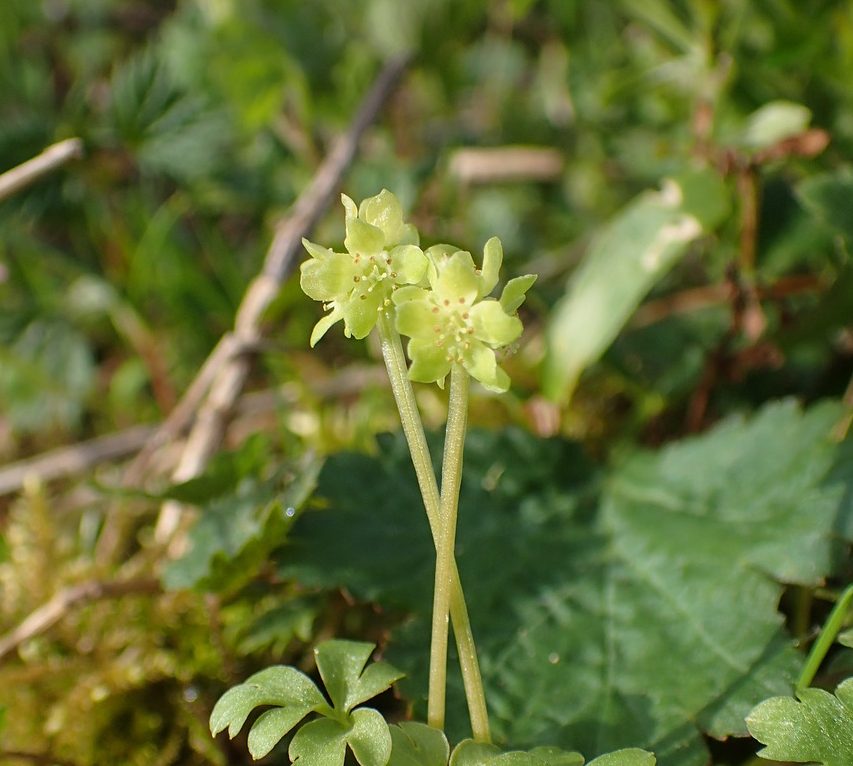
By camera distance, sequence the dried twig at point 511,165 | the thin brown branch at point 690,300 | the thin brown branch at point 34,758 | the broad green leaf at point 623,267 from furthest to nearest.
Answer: the dried twig at point 511,165, the thin brown branch at point 690,300, the broad green leaf at point 623,267, the thin brown branch at point 34,758

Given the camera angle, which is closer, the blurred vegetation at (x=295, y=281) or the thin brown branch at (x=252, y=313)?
the blurred vegetation at (x=295, y=281)

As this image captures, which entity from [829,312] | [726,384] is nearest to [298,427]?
[726,384]

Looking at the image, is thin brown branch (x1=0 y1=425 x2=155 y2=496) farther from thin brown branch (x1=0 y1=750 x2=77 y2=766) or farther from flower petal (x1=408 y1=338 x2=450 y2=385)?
flower petal (x1=408 y1=338 x2=450 y2=385)

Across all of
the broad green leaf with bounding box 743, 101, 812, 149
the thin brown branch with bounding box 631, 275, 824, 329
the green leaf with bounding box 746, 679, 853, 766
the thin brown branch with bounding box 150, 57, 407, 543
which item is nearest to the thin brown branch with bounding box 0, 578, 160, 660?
the thin brown branch with bounding box 150, 57, 407, 543

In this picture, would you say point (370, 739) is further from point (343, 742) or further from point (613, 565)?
point (613, 565)

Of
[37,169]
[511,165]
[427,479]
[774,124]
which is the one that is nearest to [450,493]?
[427,479]

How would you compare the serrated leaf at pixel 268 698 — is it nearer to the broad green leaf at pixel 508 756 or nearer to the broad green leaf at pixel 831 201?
the broad green leaf at pixel 508 756

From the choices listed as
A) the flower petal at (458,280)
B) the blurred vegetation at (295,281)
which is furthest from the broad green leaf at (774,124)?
the flower petal at (458,280)

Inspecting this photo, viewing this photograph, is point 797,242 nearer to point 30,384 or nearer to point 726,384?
point 726,384
